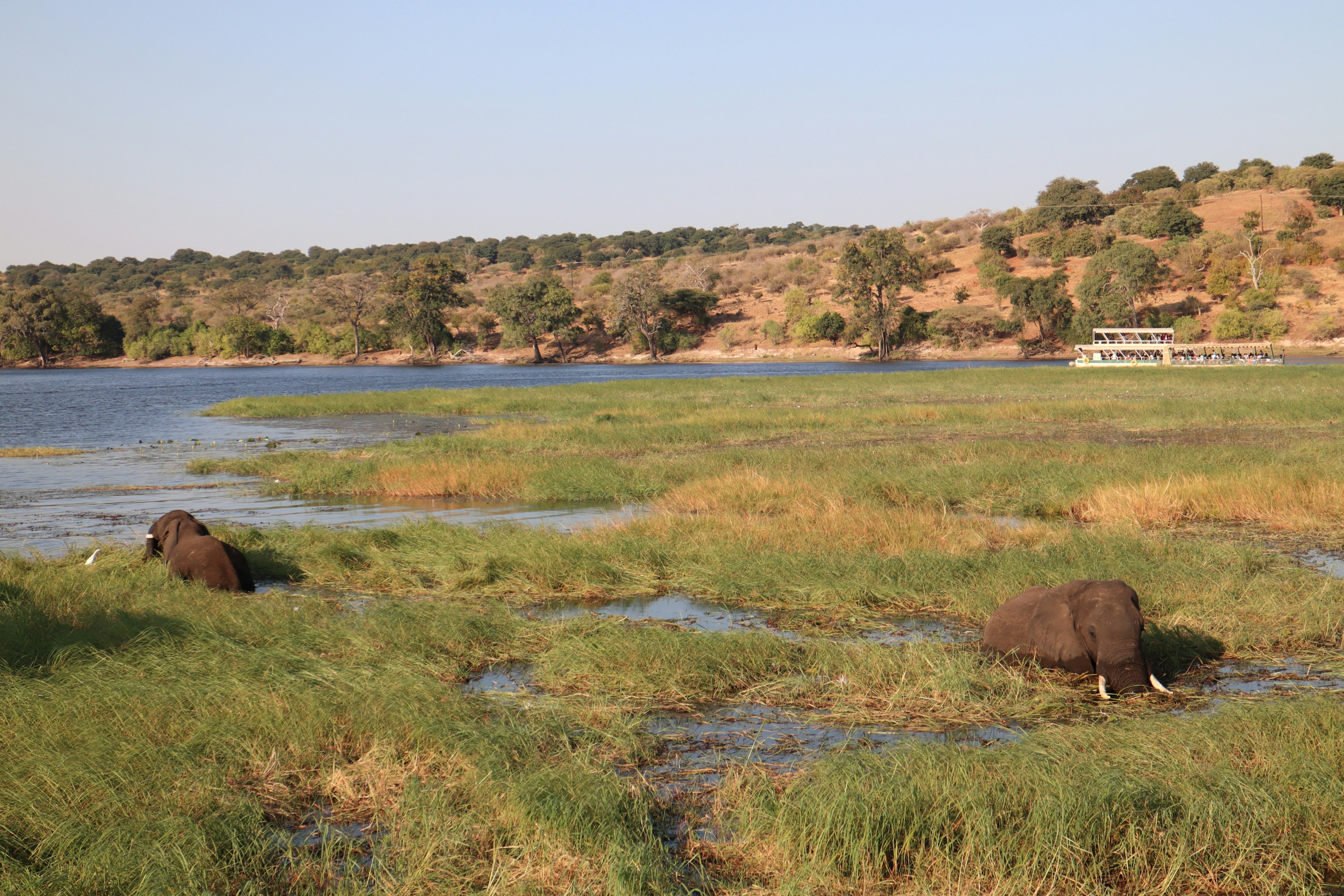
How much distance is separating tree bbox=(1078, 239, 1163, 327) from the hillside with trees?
17cm

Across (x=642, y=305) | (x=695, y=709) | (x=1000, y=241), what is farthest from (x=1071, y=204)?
(x=695, y=709)

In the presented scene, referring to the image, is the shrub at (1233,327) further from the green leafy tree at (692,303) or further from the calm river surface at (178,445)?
the green leafy tree at (692,303)

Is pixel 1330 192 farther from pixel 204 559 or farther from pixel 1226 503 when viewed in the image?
pixel 204 559

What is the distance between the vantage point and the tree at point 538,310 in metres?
104

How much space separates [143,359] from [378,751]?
125 meters

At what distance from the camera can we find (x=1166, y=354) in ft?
190

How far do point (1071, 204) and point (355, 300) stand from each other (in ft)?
278

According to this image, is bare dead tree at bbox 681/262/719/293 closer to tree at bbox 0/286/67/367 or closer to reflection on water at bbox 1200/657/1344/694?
tree at bbox 0/286/67/367

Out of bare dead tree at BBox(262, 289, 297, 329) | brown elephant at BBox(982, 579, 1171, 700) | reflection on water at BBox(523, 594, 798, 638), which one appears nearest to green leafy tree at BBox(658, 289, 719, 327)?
bare dead tree at BBox(262, 289, 297, 329)

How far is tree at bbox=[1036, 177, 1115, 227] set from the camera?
113438mm

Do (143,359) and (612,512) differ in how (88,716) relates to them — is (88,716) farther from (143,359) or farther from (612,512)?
(143,359)

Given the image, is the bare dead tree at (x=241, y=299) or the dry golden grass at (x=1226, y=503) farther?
the bare dead tree at (x=241, y=299)

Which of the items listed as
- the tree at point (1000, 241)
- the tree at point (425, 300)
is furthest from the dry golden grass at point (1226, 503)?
the tree at point (425, 300)

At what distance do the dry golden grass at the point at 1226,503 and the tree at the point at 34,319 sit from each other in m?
120
